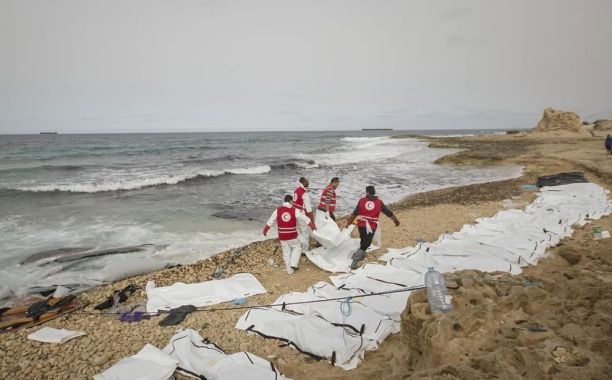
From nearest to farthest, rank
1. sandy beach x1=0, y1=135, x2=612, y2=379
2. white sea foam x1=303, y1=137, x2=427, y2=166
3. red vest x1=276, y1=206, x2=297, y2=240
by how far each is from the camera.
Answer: sandy beach x1=0, y1=135, x2=612, y2=379 < red vest x1=276, y1=206, x2=297, y2=240 < white sea foam x1=303, y1=137, x2=427, y2=166

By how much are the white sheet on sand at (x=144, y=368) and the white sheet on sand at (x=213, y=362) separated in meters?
0.14

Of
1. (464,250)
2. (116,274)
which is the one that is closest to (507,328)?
(464,250)

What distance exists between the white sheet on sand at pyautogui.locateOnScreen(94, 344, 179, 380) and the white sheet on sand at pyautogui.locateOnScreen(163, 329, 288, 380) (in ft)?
0.46

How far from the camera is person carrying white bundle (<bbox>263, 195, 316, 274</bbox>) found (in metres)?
6.48

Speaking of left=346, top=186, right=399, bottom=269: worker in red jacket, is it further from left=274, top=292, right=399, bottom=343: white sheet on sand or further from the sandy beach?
left=274, top=292, right=399, bottom=343: white sheet on sand

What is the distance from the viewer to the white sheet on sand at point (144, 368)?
3.53 m

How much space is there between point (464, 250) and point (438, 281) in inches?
121

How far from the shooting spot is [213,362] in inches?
146

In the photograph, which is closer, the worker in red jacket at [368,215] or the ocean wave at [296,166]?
the worker in red jacket at [368,215]

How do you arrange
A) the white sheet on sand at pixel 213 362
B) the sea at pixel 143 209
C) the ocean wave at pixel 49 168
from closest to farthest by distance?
the white sheet on sand at pixel 213 362, the sea at pixel 143 209, the ocean wave at pixel 49 168

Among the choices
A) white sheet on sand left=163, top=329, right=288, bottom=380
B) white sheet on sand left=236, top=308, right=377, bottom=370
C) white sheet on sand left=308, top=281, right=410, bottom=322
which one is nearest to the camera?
white sheet on sand left=163, top=329, right=288, bottom=380

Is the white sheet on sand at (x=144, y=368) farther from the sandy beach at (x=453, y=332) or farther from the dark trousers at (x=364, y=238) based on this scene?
the dark trousers at (x=364, y=238)

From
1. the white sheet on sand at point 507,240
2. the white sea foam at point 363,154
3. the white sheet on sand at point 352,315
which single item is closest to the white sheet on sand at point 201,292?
the white sheet on sand at point 352,315

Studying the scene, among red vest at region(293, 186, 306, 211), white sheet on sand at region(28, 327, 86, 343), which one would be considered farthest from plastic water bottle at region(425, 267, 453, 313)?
white sheet on sand at region(28, 327, 86, 343)
